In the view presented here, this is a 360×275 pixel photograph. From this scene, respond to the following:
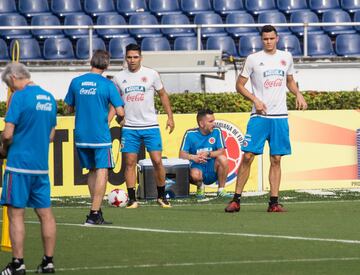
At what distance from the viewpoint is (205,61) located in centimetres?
2391

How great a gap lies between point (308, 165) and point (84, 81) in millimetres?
6394

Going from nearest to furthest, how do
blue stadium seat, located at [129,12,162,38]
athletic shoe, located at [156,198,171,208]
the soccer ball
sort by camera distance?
athletic shoe, located at [156,198,171,208] < the soccer ball < blue stadium seat, located at [129,12,162,38]

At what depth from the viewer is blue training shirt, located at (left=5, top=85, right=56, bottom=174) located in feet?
33.8

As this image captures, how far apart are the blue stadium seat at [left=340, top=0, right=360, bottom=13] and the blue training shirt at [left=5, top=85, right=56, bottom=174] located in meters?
17.6

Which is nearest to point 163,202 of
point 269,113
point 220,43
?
point 269,113

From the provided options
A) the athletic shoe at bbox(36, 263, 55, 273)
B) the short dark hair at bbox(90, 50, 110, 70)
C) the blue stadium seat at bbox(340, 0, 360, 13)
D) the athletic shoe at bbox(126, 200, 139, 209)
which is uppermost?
the blue stadium seat at bbox(340, 0, 360, 13)

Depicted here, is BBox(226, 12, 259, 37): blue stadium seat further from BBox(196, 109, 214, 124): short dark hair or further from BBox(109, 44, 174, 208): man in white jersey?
BBox(109, 44, 174, 208): man in white jersey

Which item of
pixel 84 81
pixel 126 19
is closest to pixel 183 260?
pixel 84 81

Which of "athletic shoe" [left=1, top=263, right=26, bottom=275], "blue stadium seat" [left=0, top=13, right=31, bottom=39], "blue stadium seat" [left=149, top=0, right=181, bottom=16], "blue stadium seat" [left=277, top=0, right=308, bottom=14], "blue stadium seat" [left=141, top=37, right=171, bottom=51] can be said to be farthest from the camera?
"blue stadium seat" [left=277, top=0, right=308, bottom=14]

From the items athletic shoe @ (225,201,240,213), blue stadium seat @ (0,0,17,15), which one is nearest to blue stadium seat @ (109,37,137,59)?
blue stadium seat @ (0,0,17,15)

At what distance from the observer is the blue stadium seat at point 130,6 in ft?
86.8

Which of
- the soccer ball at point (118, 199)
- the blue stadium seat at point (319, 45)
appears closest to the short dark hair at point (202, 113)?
the soccer ball at point (118, 199)

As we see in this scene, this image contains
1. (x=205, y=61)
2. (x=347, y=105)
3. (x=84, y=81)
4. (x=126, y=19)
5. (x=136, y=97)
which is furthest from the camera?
(x=126, y=19)

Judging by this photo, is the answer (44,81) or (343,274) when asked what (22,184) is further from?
(44,81)
